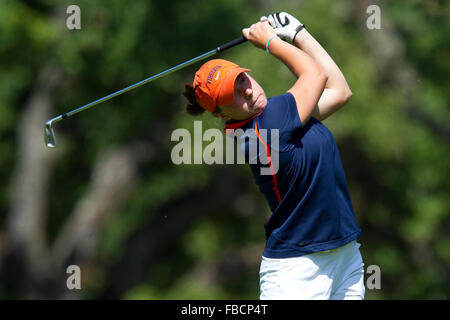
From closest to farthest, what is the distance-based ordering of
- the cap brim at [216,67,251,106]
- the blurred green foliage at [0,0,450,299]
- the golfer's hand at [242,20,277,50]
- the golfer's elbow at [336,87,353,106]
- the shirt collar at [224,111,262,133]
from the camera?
the cap brim at [216,67,251,106]
the shirt collar at [224,111,262,133]
the golfer's hand at [242,20,277,50]
the golfer's elbow at [336,87,353,106]
the blurred green foliage at [0,0,450,299]

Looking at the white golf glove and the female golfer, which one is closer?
the female golfer

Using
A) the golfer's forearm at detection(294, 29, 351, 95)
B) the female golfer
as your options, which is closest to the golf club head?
the female golfer

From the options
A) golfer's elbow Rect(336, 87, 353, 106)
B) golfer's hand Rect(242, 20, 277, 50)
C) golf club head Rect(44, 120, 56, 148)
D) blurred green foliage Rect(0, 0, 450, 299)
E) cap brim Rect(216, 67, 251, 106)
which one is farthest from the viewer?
blurred green foliage Rect(0, 0, 450, 299)

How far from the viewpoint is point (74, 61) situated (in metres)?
10.6

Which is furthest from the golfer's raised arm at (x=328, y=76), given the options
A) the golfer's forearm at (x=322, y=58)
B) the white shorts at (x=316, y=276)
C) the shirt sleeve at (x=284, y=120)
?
the white shorts at (x=316, y=276)

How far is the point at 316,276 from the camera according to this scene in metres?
3.09

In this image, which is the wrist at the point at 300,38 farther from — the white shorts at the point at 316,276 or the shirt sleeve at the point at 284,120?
the white shorts at the point at 316,276

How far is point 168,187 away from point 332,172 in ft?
30.9

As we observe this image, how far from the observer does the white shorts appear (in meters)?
3.08

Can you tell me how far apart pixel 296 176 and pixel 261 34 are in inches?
29.4

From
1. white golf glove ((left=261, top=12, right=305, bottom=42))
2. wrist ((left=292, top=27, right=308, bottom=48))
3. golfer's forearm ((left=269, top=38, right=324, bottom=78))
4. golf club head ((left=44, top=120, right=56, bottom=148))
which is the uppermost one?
white golf glove ((left=261, top=12, right=305, bottom=42))

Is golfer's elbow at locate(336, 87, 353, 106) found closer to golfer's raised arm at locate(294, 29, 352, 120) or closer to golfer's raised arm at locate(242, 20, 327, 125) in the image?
golfer's raised arm at locate(294, 29, 352, 120)

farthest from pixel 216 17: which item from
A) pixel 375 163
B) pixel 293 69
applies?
pixel 293 69

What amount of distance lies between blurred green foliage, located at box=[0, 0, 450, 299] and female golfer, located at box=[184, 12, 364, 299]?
5.74m
